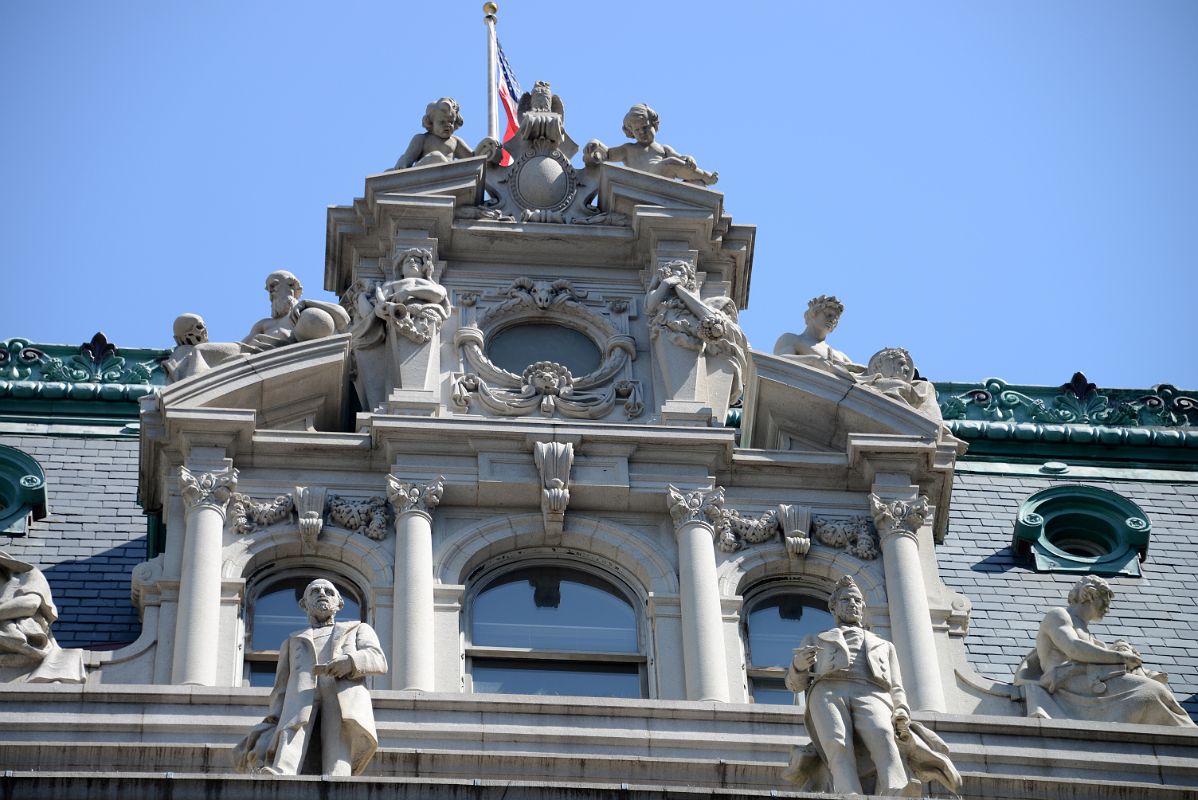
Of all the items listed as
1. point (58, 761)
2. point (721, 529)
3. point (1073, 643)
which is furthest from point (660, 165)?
point (58, 761)

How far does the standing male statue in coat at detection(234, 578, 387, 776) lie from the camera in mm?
28219

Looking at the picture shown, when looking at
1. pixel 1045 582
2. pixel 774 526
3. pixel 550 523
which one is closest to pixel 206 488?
pixel 550 523

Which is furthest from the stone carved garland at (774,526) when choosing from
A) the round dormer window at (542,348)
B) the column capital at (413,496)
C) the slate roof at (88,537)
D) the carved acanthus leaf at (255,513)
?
the slate roof at (88,537)

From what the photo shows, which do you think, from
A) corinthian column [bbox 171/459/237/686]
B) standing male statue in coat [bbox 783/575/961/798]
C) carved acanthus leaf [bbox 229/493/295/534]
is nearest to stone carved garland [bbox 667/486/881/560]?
carved acanthus leaf [bbox 229/493/295/534]

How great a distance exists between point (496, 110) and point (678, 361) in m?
8.45

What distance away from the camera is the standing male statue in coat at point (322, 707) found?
92.6ft

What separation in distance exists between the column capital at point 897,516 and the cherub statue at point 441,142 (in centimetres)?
624

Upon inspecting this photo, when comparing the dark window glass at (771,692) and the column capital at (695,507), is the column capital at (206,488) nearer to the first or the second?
the column capital at (695,507)

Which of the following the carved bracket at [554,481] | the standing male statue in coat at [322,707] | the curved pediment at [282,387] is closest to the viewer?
the standing male statue in coat at [322,707]

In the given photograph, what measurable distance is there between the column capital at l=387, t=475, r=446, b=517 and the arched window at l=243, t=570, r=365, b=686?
2.90 ft

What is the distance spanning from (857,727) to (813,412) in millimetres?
7229

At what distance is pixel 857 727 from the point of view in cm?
2897

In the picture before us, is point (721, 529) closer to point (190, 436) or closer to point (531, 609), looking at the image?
point (531, 609)

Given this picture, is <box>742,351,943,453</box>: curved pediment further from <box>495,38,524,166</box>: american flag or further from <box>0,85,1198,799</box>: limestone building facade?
<box>495,38,524,166</box>: american flag
